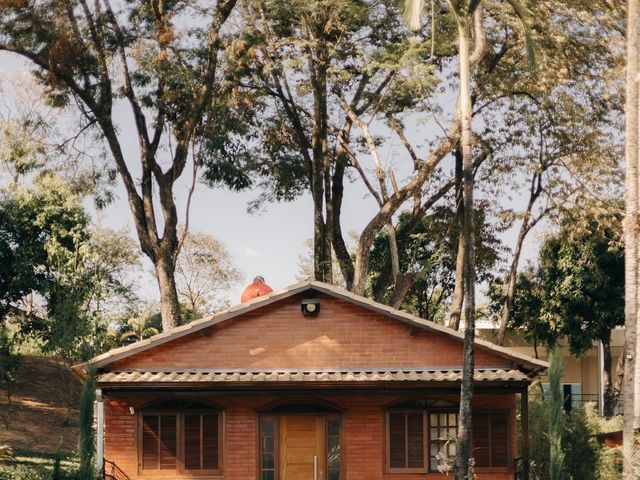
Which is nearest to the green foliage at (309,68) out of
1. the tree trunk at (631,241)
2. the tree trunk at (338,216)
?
the tree trunk at (338,216)

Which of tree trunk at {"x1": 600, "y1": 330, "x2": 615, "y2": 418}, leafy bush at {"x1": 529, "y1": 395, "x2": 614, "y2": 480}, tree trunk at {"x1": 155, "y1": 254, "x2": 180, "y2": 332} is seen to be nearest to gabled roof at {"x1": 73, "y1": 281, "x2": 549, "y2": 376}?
leafy bush at {"x1": 529, "y1": 395, "x2": 614, "y2": 480}

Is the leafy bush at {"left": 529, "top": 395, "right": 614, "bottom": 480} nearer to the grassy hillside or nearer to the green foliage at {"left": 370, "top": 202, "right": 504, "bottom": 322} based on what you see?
the green foliage at {"left": 370, "top": 202, "right": 504, "bottom": 322}

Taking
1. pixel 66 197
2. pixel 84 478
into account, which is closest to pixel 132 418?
pixel 84 478

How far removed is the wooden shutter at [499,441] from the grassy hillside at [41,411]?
14.5 meters

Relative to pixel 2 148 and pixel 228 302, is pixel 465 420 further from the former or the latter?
pixel 228 302

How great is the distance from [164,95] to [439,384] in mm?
13728

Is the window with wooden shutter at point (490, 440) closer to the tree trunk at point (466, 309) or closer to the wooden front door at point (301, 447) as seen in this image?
the tree trunk at point (466, 309)

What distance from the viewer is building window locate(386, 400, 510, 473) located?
74.1 ft

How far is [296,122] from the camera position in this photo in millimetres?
34594

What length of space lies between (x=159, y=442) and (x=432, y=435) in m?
5.57

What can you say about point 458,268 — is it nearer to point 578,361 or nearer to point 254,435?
point 254,435

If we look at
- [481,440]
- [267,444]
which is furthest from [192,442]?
[481,440]

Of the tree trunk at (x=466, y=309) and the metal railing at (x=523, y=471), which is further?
the metal railing at (x=523, y=471)

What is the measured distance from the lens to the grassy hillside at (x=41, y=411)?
112ft
